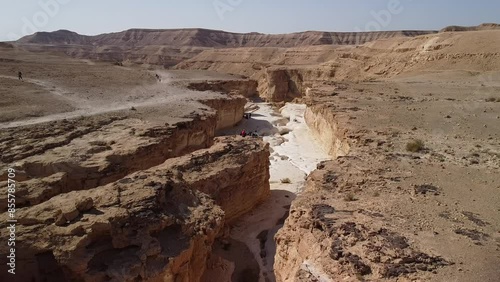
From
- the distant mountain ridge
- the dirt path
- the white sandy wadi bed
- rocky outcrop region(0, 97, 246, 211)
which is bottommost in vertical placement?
the white sandy wadi bed

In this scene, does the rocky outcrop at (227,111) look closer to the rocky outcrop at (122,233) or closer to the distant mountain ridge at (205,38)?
the rocky outcrop at (122,233)

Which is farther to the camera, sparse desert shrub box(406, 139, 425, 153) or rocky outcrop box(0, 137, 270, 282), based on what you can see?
sparse desert shrub box(406, 139, 425, 153)

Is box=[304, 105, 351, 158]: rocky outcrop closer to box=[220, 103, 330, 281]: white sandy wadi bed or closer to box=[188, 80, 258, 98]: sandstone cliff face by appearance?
box=[220, 103, 330, 281]: white sandy wadi bed

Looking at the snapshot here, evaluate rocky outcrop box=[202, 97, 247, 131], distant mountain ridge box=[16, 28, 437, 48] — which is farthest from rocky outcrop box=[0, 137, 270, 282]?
distant mountain ridge box=[16, 28, 437, 48]

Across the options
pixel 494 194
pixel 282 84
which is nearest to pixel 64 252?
pixel 494 194

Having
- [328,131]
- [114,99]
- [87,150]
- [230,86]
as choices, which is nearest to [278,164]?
[328,131]

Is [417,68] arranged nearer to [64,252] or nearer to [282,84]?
[282,84]
